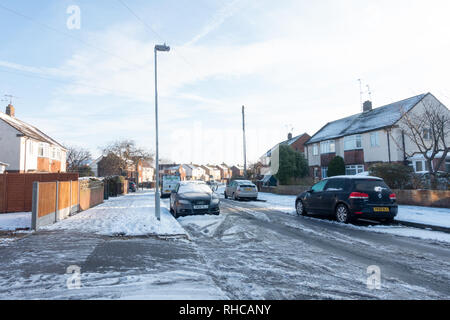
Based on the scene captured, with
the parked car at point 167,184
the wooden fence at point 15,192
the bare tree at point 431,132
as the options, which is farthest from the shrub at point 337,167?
the wooden fence at point 15,192

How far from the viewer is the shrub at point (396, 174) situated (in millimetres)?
15203

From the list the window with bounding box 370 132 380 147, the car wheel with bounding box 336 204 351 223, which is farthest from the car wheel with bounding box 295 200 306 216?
the window with bounding box 370 132 380 147

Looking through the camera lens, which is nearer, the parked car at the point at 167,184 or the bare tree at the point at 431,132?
the bare tree at the point at 431,132

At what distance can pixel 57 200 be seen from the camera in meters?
10.9

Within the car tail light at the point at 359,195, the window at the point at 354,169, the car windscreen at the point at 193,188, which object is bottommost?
the car tail light at the point at 359,195

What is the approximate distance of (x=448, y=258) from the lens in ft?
18.6

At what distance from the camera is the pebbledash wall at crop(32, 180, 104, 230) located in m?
8.97

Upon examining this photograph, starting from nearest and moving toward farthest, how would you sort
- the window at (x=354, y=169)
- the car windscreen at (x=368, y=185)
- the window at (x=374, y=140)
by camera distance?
the car windscreen at (x=368, y=185)
the window at (x=374, y=140)
the window at (x=354, y=169)

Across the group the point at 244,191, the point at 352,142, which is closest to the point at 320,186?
the point at 244,191

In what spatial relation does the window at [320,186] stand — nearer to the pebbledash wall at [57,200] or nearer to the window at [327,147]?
the pebbledash wall at [57,200]

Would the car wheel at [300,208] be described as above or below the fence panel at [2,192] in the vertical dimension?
below

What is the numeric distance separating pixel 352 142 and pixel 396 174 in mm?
15223
